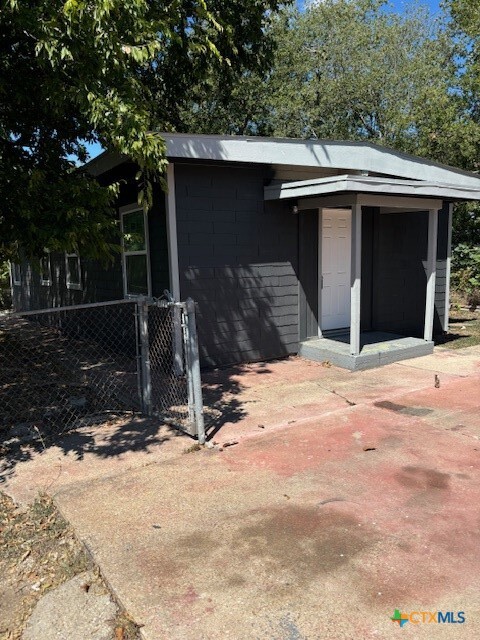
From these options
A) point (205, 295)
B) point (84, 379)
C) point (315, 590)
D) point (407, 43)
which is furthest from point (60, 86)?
point (407, 43)

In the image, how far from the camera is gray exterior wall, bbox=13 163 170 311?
686cm

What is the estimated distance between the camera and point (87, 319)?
31.4ft

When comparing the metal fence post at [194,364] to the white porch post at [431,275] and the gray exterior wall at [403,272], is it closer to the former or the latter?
the white porch post at [431,275]

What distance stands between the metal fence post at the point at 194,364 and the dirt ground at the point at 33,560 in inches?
54.4

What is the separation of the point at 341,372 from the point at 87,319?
516 cm

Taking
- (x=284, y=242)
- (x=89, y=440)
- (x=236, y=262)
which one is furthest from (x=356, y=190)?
(x=89, y=440)

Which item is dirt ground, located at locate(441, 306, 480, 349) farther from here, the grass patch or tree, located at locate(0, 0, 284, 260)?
tree, located at locate(0, 0, 284, 260)

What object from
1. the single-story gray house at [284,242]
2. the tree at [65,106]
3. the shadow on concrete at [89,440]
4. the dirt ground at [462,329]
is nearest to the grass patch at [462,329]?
the dirt ground at [462,329]

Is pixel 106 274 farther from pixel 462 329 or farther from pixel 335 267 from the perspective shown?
pixel 462 329

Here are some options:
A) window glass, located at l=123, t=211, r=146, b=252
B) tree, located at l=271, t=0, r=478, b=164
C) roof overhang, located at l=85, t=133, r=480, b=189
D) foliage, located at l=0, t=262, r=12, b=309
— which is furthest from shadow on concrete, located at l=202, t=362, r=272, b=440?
tree, located at l=271, t=0, r=478, b=164

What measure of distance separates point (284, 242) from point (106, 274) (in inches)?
130

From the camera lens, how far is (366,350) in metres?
7.39

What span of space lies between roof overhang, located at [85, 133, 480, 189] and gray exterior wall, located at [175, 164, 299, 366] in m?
0.35

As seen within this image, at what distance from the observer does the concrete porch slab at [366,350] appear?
705cm
